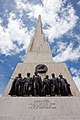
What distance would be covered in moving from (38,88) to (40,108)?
2.00m

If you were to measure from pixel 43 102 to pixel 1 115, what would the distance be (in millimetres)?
2152

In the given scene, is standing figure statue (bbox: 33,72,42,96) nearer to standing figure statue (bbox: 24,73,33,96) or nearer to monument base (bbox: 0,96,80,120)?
A: standing figure statue (bbox: 24,73,33,96)

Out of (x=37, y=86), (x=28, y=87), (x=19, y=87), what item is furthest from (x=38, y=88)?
(x=19, y=87)

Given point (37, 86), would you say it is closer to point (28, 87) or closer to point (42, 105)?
point (28, 87)

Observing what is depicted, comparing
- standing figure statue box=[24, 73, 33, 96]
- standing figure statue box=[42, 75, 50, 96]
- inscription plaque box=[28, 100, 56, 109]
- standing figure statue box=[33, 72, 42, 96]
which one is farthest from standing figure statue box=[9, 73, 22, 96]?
inscription plaque box=[28, 100, 56, 109]

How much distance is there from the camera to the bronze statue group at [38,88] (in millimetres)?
11578

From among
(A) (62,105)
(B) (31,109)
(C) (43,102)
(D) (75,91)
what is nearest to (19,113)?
(B) (31,109)

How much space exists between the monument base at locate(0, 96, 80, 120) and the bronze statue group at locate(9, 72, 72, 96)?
1039 mm

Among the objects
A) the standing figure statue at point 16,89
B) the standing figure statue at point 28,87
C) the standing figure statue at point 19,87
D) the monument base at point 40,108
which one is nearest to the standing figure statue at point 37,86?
the standing figure statue at point 28,87

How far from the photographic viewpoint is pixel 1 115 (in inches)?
377

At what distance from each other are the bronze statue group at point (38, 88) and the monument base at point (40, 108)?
104cm

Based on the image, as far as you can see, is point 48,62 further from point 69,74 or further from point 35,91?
point 35,91

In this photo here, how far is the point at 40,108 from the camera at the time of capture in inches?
390

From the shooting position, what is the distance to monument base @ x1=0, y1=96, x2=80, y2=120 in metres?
9.40
